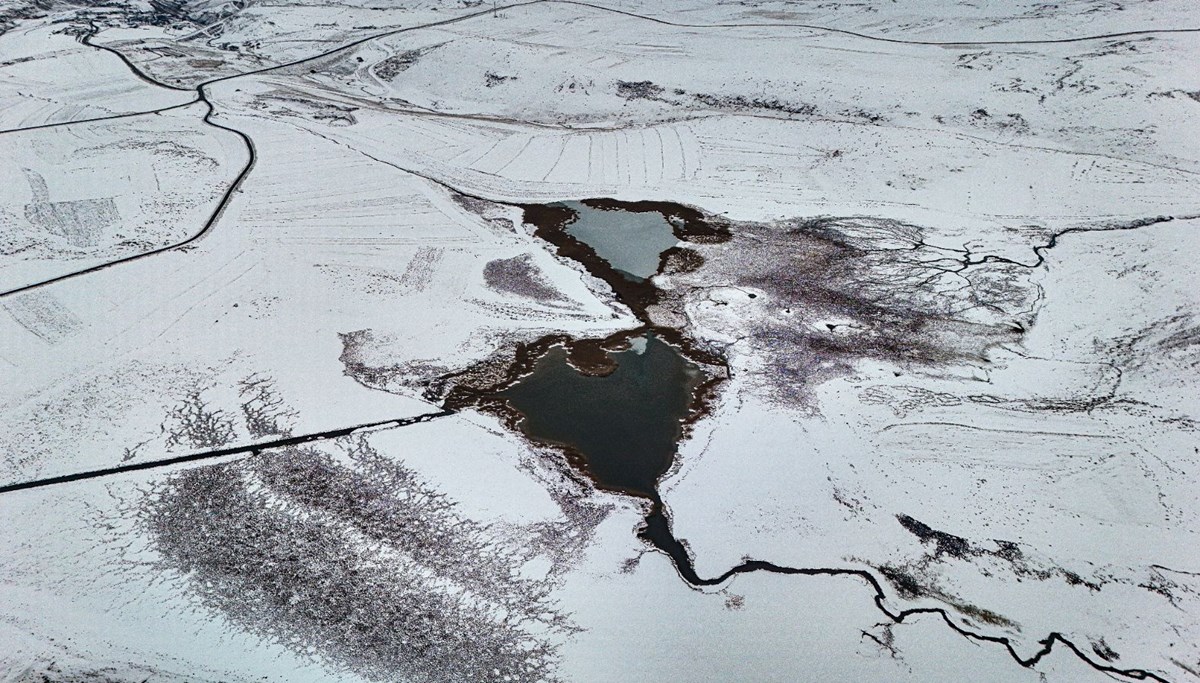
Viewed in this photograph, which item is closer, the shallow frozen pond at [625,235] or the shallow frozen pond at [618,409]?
the shallow frozen pond at [618,409]

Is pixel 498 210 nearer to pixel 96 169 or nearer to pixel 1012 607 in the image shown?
pixel 96 169

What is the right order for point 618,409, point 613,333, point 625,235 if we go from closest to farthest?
1. point 618,409
2. point 613,333
3. point 625,235

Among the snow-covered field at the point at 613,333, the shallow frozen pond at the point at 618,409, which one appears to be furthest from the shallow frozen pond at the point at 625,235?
the shallow frozen pond at the point at 618,409

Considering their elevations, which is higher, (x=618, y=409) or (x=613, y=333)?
(x=613, y=333)

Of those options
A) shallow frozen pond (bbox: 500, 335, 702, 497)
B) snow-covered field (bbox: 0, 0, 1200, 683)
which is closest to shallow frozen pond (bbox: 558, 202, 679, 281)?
snow-covered field (bbox: 0, 0, 1200, 683)

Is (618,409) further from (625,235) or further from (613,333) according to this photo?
(625,235)

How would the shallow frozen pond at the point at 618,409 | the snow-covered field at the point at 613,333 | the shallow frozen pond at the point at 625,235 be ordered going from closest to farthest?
the snow-covered field at the point at 613,333, the shallow frozen pond at the point at 618,409, the shallow frozen pond at the point at 625,235

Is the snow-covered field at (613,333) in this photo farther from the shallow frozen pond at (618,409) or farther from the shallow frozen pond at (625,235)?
the shallow frozen pond at (625,235)

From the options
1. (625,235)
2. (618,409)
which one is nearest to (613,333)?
(618,409)

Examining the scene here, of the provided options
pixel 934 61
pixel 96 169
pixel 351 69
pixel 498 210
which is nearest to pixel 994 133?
pixel 934 61
